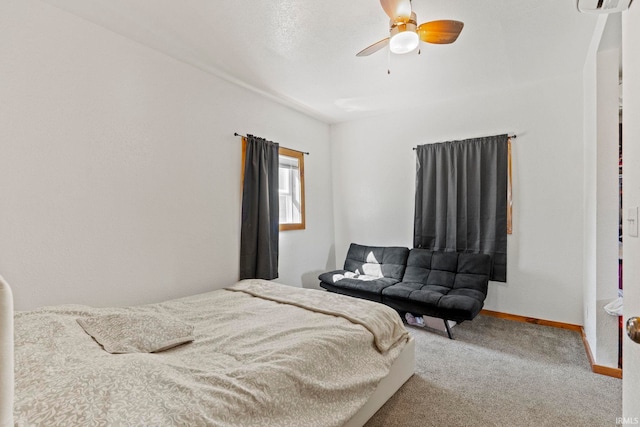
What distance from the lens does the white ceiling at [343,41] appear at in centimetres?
211

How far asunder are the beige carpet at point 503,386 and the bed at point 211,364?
200mm

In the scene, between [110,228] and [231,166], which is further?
[231,166]

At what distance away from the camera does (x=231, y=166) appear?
3232 mm

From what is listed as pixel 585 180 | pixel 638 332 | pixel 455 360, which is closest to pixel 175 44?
pixel 638 332

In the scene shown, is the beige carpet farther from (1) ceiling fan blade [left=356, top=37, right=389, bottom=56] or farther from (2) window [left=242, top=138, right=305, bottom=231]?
(1) ceiling fan blade [left=356, top=37, right=389, bottom=56]

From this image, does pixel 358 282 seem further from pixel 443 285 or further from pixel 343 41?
pixel 343 41

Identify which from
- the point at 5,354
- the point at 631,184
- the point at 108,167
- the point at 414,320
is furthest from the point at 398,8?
the point at 414,320

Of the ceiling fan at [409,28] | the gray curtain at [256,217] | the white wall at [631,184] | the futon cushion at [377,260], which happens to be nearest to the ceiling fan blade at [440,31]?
the ceiling fan at [409,28]

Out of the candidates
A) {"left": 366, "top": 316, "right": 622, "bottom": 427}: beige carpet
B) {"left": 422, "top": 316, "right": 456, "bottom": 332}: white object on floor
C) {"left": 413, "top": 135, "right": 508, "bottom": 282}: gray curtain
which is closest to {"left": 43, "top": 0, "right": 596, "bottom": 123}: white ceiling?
{"left": 413, "top": 135, "right": 508, "bottom": 282}: gray curtain

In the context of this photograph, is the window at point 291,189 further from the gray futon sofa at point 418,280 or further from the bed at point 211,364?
the bed at point 211,364

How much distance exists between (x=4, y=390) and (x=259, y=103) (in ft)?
11.5

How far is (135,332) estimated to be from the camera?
1542mm

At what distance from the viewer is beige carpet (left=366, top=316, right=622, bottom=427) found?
180cm

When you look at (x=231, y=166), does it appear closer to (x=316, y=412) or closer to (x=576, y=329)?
(x=316, y=412)
